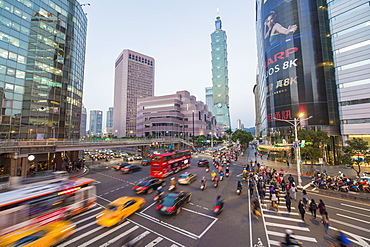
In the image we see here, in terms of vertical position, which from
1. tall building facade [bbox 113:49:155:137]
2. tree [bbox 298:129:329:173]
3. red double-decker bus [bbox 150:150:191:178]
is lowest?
red double-decker bus [bbox 150:150:191:178]

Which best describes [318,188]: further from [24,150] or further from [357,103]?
[24,150]

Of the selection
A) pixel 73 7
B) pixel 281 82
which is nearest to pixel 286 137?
pixel 281 82

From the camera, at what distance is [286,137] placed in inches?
1671

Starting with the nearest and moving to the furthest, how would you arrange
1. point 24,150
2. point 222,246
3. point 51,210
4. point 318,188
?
point 222,246 < point 51,210 < point 318,188 < point 24,150

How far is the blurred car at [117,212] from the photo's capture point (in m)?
11.5

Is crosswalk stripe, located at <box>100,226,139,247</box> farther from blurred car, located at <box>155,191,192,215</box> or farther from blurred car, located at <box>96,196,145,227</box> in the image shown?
blurred car, located at <box>155,191,192,215</box>

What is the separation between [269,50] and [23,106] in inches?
2499

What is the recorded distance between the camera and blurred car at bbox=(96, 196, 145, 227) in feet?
37.8

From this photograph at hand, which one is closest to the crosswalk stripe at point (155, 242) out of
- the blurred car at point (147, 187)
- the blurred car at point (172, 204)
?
the blurred car at point (172, 204)

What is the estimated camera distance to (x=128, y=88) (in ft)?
499

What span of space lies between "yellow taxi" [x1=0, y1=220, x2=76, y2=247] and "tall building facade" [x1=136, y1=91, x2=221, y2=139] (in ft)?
261

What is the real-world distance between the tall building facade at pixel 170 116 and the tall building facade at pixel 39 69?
168ft

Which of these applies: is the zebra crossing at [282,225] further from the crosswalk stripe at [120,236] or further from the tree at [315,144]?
the tree at [315,144]

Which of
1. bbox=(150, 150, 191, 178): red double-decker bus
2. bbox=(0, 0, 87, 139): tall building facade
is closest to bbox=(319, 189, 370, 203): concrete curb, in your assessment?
bbox=(150, 150, 191, 178): red double-decker bus
